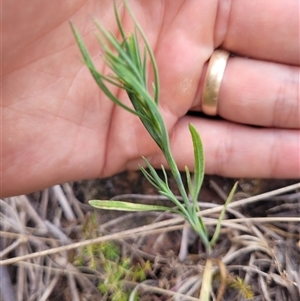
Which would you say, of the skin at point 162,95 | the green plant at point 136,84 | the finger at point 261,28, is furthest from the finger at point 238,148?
the green plant at point 136,84

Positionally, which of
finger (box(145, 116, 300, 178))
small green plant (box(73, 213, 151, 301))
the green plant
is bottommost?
small green plant (box(73, 213, 151, 301))

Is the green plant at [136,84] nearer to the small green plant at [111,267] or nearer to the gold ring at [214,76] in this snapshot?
the small green plant at [111,267]

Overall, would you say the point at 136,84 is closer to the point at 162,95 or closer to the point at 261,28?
the point at 162,95

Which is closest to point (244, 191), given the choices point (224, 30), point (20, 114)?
point (224, 30)

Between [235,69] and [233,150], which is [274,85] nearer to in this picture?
[235,69]

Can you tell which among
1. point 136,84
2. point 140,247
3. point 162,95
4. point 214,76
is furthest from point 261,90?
point 136,84

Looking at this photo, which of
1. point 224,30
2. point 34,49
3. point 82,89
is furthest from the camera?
point 224,30

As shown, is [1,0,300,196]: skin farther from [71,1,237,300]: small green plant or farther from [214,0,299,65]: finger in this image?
[71,1,237,300]: small green plant

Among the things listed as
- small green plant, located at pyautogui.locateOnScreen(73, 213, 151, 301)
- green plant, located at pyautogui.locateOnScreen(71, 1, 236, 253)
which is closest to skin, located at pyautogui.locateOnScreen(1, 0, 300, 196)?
small green plant, located at pyautogui.locateOnScreen(73, 213, 151, 301)
